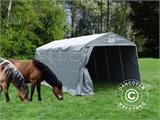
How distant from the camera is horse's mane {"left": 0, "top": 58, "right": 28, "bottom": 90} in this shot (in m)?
7.65

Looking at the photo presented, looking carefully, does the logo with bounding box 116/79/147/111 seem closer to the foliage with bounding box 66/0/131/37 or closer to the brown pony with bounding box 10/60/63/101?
the brown pony with bounding box 10/60/63/101

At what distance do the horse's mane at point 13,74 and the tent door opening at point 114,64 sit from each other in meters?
5.60

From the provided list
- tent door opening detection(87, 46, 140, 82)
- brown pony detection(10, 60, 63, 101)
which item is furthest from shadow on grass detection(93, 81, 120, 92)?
brown pony detection(10, 60, 63, 101)

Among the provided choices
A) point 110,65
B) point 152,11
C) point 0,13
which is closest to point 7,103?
point 110,65

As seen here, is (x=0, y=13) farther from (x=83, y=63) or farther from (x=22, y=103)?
(x=22, y=103)

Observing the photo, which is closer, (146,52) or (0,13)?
(0,13)

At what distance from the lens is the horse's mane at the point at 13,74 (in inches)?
301

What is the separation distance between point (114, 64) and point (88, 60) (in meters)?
3.20

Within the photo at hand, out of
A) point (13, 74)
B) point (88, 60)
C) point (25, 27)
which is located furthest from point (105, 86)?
point (25, 27)

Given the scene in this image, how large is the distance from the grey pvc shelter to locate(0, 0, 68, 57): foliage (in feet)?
27.1

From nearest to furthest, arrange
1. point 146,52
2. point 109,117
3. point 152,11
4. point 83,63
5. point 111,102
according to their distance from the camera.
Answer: point 109,117, point 111,102, point 83,63, point 152,11, point 146,52

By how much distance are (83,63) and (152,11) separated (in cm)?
2332

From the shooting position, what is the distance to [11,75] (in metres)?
7.78

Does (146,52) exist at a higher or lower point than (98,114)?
lower
